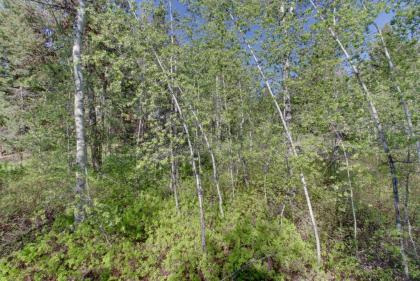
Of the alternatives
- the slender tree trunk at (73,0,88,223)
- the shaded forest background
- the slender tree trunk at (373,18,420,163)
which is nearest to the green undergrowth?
the shaded forest background

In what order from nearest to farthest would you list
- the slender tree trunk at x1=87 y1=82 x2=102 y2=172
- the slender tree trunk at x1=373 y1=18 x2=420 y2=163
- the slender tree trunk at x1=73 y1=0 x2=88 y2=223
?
the slender tree trunk at x1=373 y1=18 x2=420 y2=163
the slender tree trunk at x1=73 y1=0 x2=88 y2=223
the slender tree trunk at x1=87 y1=82 x2=102 y2=172

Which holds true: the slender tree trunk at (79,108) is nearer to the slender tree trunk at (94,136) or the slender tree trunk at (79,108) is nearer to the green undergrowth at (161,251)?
the green undergrowth at (161,251)

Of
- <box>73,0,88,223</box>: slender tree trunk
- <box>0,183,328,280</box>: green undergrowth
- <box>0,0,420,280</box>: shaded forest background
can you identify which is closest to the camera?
<box>0,0,420,280</box>: shaded forest background

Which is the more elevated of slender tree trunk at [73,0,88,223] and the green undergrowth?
slender tree trunk at [73,0,88,223]

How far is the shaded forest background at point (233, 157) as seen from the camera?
3.45 metres

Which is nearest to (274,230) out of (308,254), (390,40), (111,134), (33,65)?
(308,254)

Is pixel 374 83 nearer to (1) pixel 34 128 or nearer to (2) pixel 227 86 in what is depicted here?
(2) pixel 227 86

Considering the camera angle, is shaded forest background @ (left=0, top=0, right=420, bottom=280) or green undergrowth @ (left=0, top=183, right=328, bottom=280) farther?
green undergrowth @ (left=0, top=183, right=328, bottom=280)

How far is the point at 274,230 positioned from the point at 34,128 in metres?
7.99

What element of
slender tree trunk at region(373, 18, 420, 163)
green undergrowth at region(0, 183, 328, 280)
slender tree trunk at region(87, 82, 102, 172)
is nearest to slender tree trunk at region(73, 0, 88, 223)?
green undergrowth at region(0, 183, 328, 280)

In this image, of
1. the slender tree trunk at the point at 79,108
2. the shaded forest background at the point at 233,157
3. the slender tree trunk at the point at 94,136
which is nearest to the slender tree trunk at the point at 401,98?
the shaded forest background at the point at 233,157

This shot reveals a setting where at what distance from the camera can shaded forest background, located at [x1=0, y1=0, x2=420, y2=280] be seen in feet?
11.3

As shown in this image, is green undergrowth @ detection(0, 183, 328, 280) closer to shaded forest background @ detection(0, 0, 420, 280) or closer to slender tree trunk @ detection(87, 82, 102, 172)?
shaded forest background @ detection(0, 0, 420, 280)

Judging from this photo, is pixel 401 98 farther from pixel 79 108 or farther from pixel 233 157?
pixel 79 108
